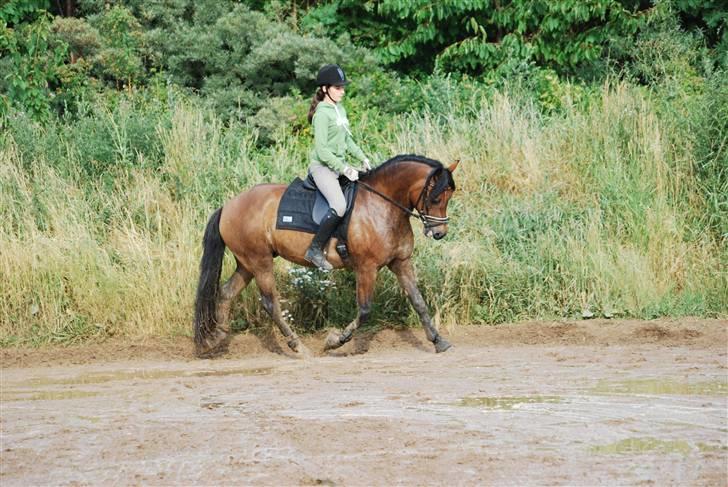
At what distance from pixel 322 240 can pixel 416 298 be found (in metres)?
1.20

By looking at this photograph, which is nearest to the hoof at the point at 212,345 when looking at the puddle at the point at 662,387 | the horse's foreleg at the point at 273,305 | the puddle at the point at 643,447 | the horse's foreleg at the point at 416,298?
the horse's foreleg at the point at 273,305

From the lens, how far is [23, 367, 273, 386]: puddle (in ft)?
33.7

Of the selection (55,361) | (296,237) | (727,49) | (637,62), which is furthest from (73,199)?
(727,49)

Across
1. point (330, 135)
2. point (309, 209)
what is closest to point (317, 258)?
point (309, 209)

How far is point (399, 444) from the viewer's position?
7035mm

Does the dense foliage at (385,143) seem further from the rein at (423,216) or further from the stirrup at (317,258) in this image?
the rein at (423,216)

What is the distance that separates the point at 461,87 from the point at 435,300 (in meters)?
6.14

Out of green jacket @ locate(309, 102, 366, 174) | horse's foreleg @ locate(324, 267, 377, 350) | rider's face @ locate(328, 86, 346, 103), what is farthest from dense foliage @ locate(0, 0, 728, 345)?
rider's face @ locate(328, 86, 346, 103)

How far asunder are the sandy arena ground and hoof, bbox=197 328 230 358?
5.8 inches

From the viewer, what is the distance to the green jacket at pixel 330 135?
1073cm

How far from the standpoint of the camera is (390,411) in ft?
26.5

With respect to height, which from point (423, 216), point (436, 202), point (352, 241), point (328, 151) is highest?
point (328, 151)

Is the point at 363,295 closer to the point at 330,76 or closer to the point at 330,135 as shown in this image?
the point at 330,135

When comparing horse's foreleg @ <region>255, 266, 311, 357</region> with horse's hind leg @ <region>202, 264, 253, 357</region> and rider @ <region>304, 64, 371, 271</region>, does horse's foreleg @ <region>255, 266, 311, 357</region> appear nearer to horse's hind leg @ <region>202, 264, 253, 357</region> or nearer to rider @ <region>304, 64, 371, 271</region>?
horse's hind leg @ <region>202, 264, 253, 357</region>
